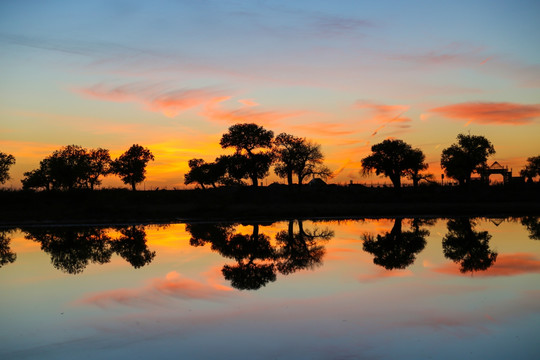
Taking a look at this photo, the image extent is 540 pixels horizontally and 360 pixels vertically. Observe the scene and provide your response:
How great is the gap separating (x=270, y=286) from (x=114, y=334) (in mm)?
6513

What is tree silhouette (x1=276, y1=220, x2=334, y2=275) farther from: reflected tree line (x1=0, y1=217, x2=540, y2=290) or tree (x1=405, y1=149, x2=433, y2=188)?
tree (x1=405, y1=149, x2=433, y2=188)

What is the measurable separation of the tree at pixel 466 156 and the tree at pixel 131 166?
70793 mm

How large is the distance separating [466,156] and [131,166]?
7625cm

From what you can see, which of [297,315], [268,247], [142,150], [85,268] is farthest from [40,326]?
[142,150]

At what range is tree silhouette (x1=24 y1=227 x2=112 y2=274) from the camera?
23.9m

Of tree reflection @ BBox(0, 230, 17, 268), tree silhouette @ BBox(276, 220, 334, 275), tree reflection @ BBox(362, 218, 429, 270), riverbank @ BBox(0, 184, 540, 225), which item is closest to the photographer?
tree silhouette @ BBox(276, 220, 334, 275)

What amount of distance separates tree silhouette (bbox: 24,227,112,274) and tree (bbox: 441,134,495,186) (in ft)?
269

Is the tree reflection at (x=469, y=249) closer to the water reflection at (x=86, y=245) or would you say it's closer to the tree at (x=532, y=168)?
the water reflection at (x=86, y=245)

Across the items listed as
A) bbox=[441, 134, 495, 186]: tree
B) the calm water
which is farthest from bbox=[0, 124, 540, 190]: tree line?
the calm water

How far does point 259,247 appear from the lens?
2798 cm

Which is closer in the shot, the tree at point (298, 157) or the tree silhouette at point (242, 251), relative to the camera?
the tree silhouette at point (242, 251)

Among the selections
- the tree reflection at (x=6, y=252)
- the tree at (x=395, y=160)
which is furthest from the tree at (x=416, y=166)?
the tree reflection at (x=6, y=252)

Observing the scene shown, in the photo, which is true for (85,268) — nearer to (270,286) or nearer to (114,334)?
(270,286)

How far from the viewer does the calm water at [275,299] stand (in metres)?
10.7
